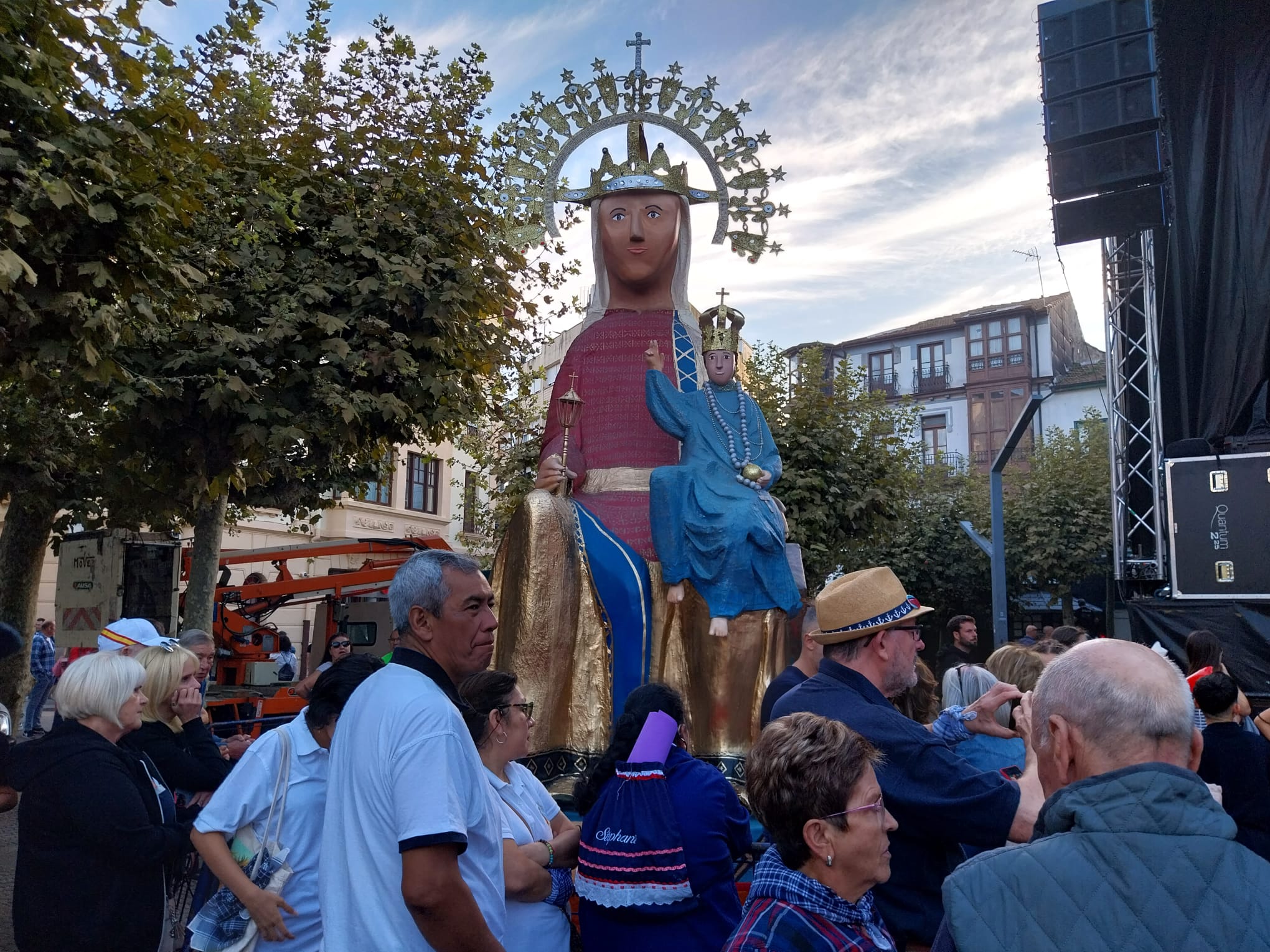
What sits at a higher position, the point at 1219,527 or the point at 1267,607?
the point at 1219,527

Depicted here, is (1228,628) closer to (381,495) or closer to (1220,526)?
(1220,526)

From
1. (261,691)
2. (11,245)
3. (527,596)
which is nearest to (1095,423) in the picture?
(261,691)

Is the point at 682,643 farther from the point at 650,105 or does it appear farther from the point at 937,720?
the point at 650,105

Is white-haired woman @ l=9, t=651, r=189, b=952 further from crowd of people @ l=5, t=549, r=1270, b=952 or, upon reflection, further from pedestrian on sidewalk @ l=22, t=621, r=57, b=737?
pedestrian on sidewalk @ l=22, t=621, r=57, b=737

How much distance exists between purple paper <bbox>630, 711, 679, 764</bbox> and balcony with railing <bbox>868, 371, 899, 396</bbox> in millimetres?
37251

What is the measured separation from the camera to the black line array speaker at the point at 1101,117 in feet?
36.6

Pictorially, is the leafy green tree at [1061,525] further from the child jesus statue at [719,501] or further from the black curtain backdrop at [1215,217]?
the child jesus statue at [719,501]

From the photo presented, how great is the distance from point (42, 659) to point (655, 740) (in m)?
15.0

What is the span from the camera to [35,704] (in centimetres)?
1448

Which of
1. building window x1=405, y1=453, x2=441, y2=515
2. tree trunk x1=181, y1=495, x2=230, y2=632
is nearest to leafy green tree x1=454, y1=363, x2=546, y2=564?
tree trunk x1=181, y1=495, x2=230, y2=632

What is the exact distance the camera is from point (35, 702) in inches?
573

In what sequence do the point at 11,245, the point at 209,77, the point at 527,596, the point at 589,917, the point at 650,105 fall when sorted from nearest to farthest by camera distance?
the point at 589,917 < the point at 11,245 < the point at 527,596 < the point at 650,105 < the point at 209,77

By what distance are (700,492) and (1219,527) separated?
6790 mm

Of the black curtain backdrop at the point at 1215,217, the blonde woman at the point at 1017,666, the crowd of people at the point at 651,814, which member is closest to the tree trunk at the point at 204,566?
the crowd of people at the point at 651,814
